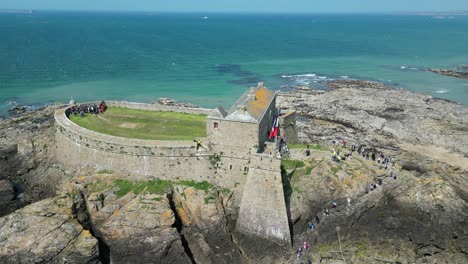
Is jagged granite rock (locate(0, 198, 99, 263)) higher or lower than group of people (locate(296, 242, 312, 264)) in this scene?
higher

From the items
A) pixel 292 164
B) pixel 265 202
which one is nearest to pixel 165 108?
pixel 292 164

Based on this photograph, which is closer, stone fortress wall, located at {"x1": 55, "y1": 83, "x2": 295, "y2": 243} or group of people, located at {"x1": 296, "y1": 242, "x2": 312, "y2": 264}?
group of people, located at {"x1": 296, "y1": 242, "x2": 312, "y2": 264}

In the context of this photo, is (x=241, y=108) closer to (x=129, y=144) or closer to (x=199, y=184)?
(x=199, y=184)

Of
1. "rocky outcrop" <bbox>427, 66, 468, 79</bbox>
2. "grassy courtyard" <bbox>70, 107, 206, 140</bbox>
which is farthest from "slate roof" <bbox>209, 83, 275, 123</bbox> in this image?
"rocky outcrop" <bbox>427, 66, 468, 79</bbox>

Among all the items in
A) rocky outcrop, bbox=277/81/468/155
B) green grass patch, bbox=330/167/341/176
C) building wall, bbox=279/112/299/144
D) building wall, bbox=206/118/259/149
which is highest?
building wall, bbox=206/118/259/149

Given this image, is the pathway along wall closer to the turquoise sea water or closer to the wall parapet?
the wall parapet

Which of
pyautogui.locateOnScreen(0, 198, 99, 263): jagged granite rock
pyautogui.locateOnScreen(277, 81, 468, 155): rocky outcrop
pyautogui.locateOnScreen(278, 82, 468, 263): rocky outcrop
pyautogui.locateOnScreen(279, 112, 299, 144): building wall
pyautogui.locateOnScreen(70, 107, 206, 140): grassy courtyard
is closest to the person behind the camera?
pyautogui.locateOnScreen(0, 198, 99, 263): jagged granite rock

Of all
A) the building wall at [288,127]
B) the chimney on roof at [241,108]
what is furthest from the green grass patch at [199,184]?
the building wall at [288,127]
